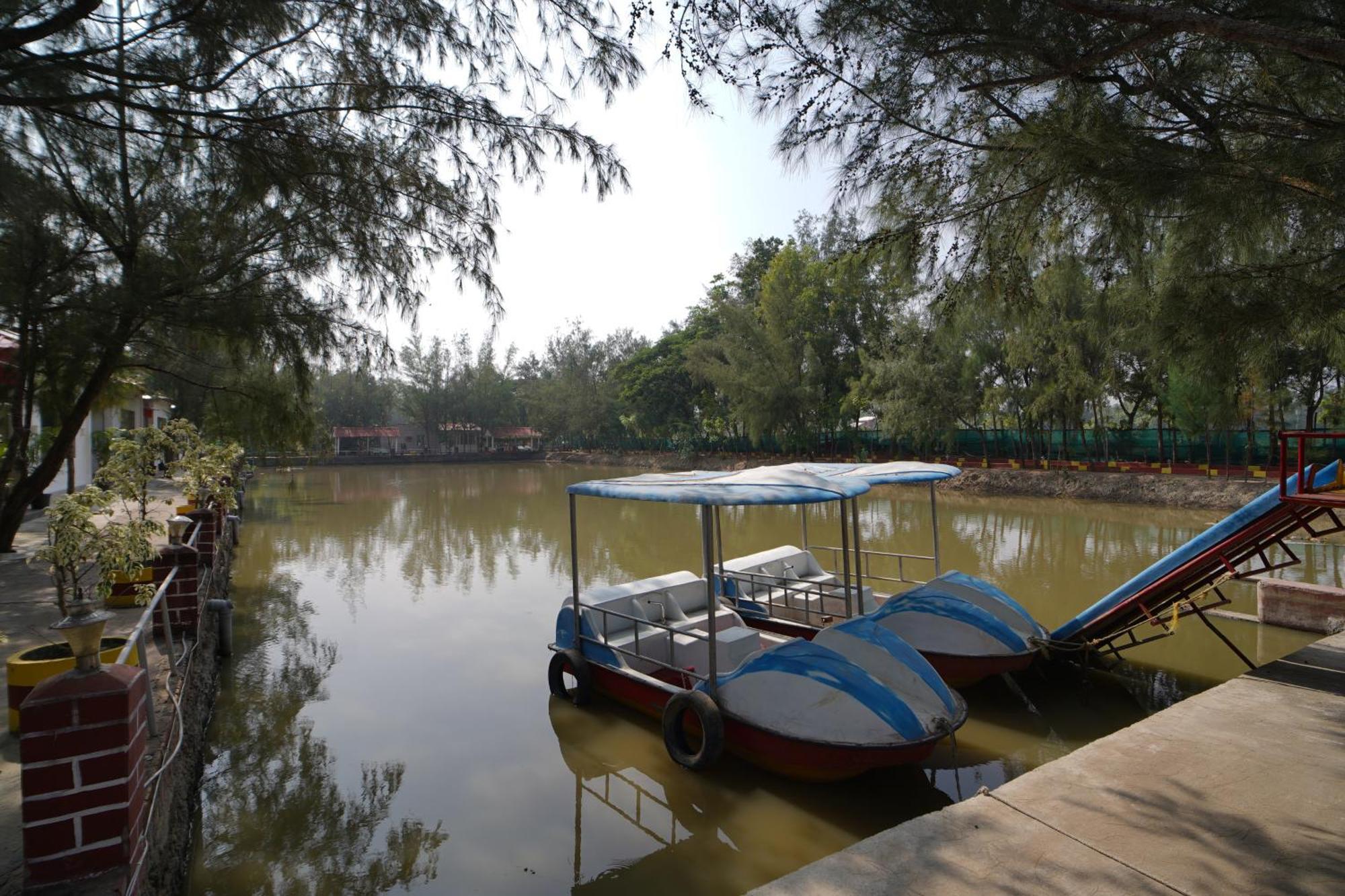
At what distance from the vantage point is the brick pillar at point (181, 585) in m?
5.82

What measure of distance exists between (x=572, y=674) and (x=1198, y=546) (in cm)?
506

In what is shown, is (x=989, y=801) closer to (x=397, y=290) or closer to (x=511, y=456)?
(x=397, y=290)

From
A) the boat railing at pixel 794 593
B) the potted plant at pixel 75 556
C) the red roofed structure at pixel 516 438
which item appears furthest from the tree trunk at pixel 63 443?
the red roofed structure at pixel 516 438

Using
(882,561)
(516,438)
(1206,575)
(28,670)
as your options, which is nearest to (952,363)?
(882,561)

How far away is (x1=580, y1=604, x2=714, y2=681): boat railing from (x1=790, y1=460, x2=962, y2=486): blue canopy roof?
1751mm

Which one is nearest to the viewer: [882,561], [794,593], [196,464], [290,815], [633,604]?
[290,815]

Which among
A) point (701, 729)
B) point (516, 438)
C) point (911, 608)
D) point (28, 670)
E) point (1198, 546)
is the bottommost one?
point (701, 729)

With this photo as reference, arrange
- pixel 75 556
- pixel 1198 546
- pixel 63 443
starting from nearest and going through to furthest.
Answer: pixel 75 556
pixel 1198 546
pixel 63 443

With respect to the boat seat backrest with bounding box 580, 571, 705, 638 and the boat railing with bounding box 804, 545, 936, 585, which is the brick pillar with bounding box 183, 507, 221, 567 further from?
the boat railing with bounding box 804, 545, 936, 585

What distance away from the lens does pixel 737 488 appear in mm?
→ 5219

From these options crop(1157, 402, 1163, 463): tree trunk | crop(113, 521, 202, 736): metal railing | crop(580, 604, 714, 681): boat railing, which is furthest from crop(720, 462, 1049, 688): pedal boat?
crop(1157, 402, 1163, 463): tree trunk

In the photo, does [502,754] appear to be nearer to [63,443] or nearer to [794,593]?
[794,593]

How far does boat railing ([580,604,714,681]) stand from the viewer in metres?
5.58

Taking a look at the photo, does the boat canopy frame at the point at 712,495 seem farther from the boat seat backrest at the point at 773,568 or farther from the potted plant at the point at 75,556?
the potted plant at the point at 75,556
